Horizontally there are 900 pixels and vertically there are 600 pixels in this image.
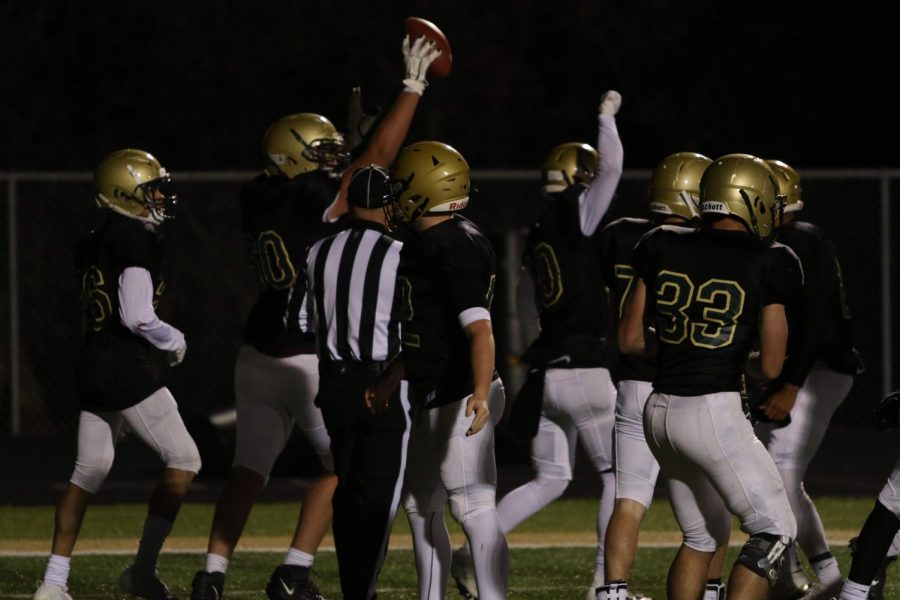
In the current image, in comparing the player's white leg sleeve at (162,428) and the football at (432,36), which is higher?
the football at (432,36)

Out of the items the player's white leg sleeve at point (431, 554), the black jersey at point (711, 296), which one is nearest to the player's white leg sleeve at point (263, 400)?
the player's white leg sleeve at point (431, 554)

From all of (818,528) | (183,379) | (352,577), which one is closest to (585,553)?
(818,528)

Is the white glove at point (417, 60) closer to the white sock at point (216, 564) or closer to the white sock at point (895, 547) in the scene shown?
the white sock at point (216, 564)

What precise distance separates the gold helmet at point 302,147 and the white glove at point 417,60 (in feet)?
2.21

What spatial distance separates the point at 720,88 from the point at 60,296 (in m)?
8.49

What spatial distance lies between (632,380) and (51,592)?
2704mm

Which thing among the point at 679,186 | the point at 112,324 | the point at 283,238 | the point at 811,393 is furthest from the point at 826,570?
the point at 112,324

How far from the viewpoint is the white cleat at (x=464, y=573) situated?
→ 8047mm

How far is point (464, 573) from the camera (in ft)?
26.5

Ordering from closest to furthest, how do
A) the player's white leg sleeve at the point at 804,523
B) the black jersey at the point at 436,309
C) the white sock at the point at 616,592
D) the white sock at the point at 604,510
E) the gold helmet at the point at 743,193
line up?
the gold helmet at the point at 743,193, the black jersey at the point at 436,309, the white sock at the point at 616,592, the player's white leg sleeve at the point at 804,523, the white sock at the point at 604,510

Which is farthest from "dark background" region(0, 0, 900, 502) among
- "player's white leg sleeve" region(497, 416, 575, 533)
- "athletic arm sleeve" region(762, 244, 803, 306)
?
"athletic arm sleeve" region(762, 244, 803, 306)

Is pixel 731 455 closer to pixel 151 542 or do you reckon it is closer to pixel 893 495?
pixel 893 495

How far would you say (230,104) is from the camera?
841 inches

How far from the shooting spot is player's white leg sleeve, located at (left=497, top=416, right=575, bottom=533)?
841 cm
